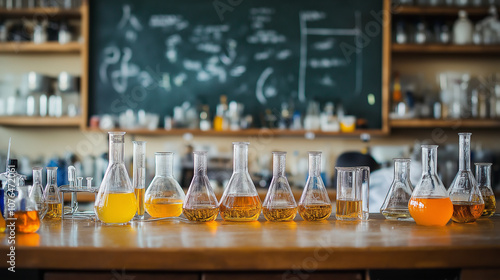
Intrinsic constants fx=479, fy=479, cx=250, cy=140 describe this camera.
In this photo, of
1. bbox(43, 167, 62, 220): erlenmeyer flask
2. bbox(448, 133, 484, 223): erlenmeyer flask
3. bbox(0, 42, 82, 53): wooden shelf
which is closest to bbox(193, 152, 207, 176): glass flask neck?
bbox(43, 167, 62, 220): erlenmeyer flask

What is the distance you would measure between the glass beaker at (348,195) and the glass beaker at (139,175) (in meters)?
0.51

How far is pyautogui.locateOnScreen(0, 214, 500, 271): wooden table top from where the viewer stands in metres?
0.91

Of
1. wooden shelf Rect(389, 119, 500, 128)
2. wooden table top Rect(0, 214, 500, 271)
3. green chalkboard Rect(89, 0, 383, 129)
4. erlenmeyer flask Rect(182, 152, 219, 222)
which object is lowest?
wooden table top Rect(0, 214, 500, 271)

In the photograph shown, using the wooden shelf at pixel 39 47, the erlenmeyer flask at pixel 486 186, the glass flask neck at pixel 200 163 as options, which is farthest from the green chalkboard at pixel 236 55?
the glass flask neck at pixel 200 163

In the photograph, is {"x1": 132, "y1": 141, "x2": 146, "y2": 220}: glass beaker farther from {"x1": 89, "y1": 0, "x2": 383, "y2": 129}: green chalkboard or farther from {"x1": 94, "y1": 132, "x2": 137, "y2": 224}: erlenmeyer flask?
{"x1": 89, "y1": 0, "x2": 383, "y2": 129}: green chalkboard

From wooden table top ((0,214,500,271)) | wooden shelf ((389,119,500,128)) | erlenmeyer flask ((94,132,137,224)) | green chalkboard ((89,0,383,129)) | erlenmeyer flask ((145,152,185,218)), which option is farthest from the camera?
green chalkboard ((89,0,383,129))

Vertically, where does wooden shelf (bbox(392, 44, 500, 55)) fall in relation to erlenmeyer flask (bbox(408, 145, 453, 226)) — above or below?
above

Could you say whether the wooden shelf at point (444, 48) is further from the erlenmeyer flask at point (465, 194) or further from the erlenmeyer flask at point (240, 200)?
the erlenmeyer flask at point (240, 200)

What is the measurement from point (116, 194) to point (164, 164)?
15 centimetres

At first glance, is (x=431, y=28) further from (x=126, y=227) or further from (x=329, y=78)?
(x=126, y=227)

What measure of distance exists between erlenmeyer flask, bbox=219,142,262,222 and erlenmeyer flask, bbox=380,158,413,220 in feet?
1.16

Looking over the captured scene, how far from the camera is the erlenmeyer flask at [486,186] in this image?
131 centimetres

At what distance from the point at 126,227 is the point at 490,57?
3550 mm

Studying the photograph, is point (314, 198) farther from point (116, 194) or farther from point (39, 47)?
point (39, 47)
